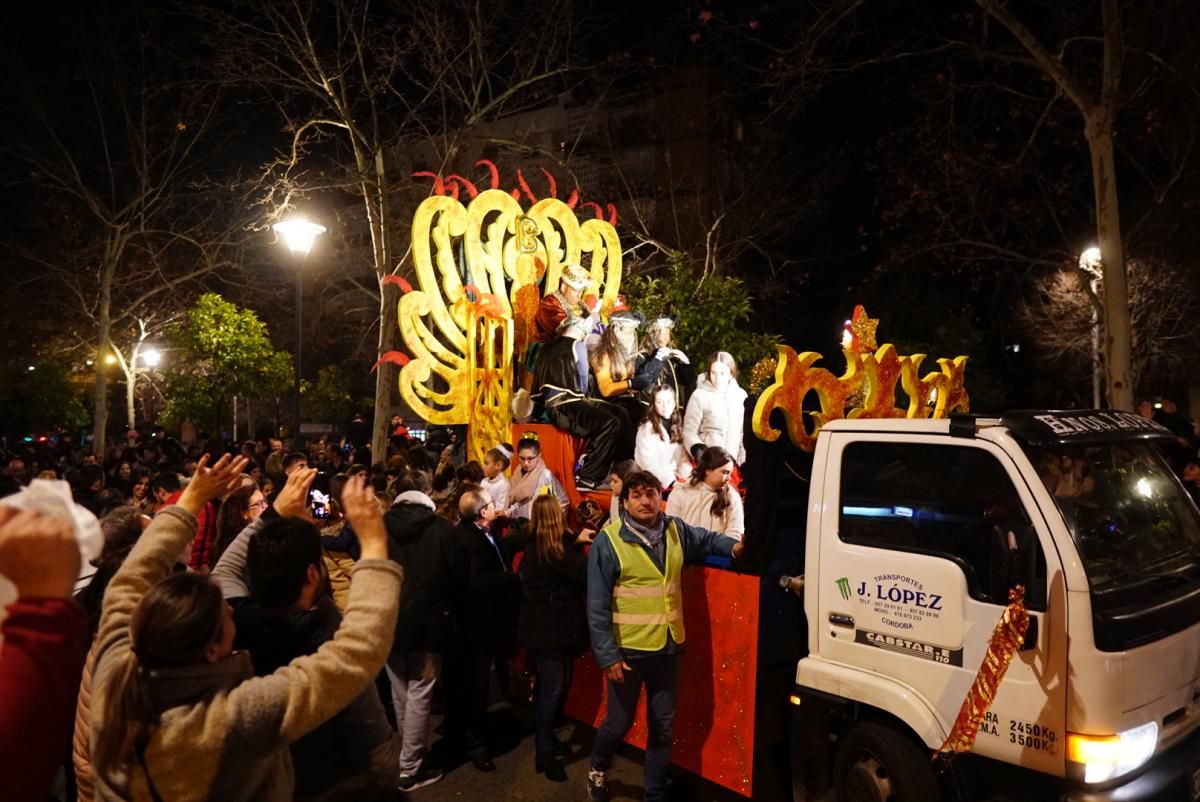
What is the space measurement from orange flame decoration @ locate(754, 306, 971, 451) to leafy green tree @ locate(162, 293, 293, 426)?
Answer: 1643 centimetres

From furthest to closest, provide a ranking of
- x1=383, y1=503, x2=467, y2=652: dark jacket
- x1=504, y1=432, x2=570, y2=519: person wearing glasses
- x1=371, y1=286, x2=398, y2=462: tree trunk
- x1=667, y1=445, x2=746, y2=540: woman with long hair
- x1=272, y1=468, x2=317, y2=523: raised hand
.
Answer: x1=371, y1=286, x2=398, y2=462: tree trunk < x1=504, y1=432, x2=570, y2=519: person wearing glasses < x1=667, y1=445, x2=746, y2=540: woman with long hair < x1=383, y1=503, x2=467, y2=652: dark jacket < x1=272, y1=468, x2=317, y2=523: raised hand

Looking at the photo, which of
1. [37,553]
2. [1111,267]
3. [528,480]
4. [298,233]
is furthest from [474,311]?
[37,553]

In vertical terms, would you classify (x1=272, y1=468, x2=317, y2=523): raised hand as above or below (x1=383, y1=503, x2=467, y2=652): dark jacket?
above

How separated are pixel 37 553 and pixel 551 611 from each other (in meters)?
3.71

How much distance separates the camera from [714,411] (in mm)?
7863

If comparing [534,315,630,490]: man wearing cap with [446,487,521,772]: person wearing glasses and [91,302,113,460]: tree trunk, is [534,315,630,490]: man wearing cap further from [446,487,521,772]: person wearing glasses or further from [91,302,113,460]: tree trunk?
[91,302,113,460]: tree trunk

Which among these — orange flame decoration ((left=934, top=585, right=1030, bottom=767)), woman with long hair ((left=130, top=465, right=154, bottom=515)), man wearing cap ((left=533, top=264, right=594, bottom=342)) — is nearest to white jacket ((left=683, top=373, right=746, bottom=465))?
man wearing cap ((left=533, top=264, right=594, bottom=342))

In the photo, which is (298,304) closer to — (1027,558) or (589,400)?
(589,400)

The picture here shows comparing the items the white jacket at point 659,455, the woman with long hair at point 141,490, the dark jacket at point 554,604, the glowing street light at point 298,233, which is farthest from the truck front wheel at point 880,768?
the glowing street light at point 298,233

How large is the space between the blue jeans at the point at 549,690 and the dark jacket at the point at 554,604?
4.9 inches

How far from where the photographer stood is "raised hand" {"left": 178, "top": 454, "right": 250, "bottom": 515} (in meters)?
2.73

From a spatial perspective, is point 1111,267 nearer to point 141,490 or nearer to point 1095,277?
point 1095,277

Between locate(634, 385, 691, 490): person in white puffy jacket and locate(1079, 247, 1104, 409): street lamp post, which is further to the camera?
locate(1079, 247, 1104, 409): street lamp post

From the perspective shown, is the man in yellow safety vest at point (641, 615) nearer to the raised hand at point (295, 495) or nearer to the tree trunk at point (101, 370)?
the raised hand at point (295, 495)
